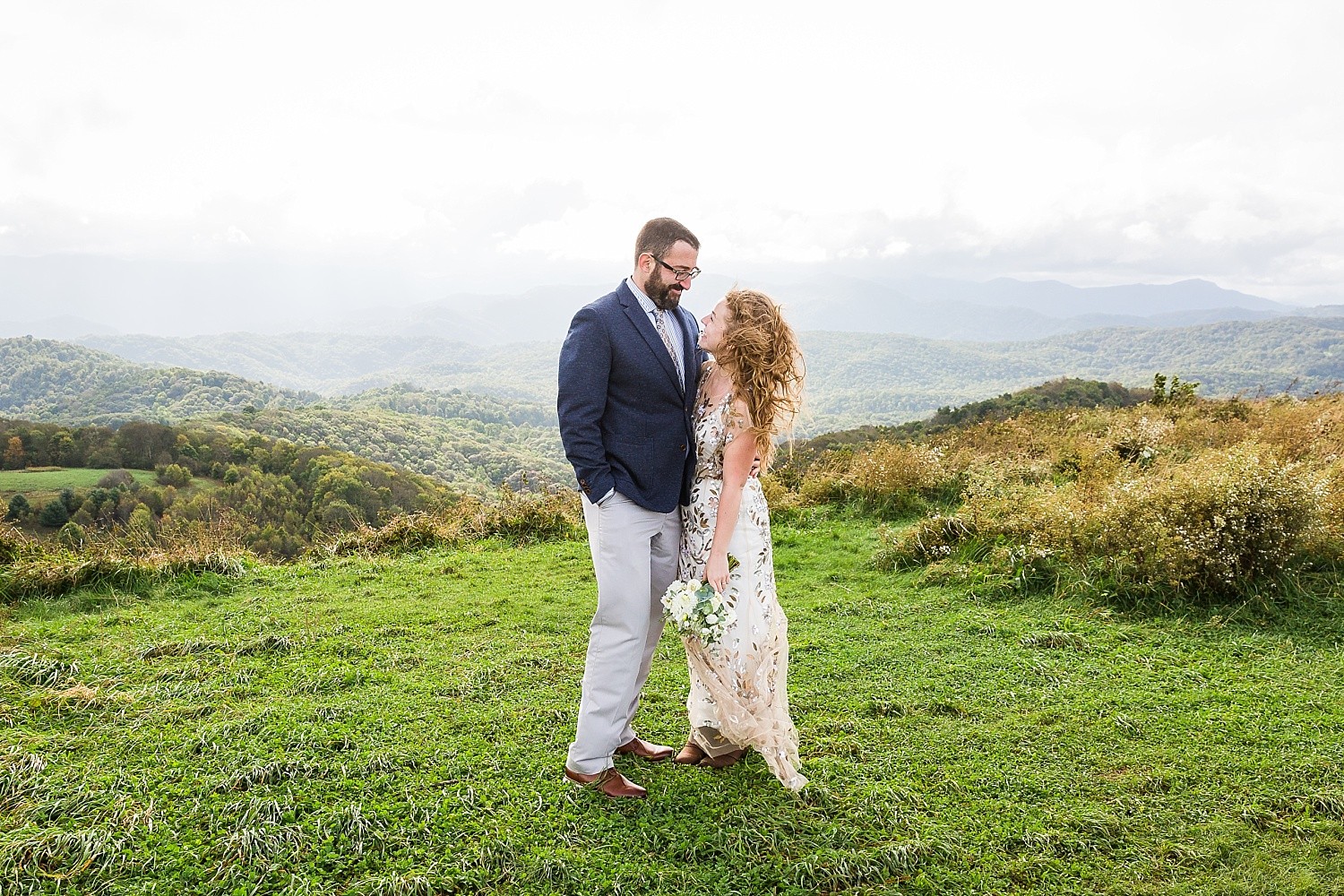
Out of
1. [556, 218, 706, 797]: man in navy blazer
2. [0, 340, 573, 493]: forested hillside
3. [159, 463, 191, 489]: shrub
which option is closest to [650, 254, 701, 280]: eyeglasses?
[556, 218, 706, 797]: man in navy blazer

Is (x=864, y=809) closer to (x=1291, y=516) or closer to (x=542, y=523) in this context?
(x=1291, y=516)

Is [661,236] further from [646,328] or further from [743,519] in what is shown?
[743,519]

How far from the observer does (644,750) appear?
150 inches

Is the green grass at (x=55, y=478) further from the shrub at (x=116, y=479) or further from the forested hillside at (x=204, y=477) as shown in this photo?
the forested hillside at (x=204, y=477)

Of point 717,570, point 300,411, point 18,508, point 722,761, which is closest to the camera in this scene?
point 717,570

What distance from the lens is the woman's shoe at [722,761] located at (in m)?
3.71

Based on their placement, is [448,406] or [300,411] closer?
[300,411]

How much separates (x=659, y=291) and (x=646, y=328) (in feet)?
0.61

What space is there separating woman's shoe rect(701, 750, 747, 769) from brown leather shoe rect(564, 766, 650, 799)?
0.41 m

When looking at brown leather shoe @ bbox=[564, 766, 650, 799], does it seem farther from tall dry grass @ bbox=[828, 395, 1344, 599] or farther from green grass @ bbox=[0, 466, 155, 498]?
green grass @ bbox=[0, 466, 155, 498]

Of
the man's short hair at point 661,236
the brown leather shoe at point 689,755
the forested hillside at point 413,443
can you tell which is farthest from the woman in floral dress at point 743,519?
the forested hillside at point 413,443

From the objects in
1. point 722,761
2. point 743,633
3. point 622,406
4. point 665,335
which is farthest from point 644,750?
point 665,335

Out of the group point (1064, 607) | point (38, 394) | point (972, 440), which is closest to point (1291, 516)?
point (1064, 607)

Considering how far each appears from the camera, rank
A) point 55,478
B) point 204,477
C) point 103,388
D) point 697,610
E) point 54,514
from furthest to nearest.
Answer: point 103,388
point 204,477
point 55,478
point 54,514
point 697,610
